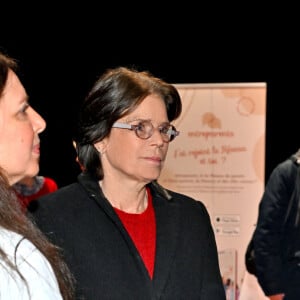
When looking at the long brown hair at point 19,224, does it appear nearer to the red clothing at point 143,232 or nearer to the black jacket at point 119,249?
the black jacket at point 119,249

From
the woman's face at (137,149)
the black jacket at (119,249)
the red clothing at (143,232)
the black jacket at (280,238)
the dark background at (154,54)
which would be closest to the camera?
the black jacket at (119,249)

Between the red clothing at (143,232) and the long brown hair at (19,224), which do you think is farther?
the red clothing at (143,232)

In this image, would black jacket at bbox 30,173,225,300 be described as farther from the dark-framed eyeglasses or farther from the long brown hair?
the long brown hair

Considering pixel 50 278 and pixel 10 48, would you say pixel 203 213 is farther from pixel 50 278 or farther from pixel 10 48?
pixel 10 48

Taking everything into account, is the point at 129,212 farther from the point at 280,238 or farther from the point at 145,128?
the point at 280,238

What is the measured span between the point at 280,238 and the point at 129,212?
1442 mm

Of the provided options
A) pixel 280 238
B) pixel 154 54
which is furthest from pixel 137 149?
pixel 154 54

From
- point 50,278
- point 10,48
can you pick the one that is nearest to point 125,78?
point 50,278

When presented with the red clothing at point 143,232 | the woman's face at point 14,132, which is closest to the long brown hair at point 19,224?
the woman's face at point 14,132

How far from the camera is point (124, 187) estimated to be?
2559 mm

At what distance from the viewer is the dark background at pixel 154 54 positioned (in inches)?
229

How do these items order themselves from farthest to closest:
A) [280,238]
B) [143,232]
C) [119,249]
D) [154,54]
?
[154,54] < [280,238] < [143,232] < [119,249]

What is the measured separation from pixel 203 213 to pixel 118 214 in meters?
0.34

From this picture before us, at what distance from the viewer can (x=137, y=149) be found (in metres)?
2.58
